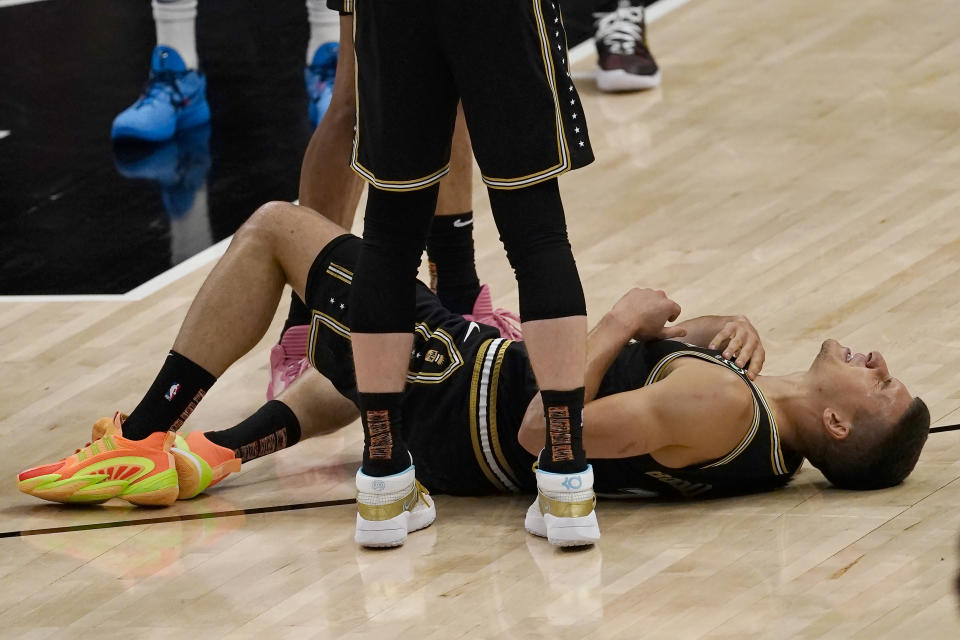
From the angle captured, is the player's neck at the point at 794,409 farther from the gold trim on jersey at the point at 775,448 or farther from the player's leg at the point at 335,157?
the player's leg at the point at 335,157

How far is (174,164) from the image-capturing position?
496 centimetres

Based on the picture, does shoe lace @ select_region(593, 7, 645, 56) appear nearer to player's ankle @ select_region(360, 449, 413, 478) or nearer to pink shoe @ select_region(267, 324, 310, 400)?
pink shoe @ select_region(267, 324, 310, 400)

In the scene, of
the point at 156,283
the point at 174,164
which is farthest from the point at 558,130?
the point at 174,164

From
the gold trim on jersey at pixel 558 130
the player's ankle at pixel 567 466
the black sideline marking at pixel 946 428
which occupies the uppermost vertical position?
the gold trim on jersey at pixel 558 130

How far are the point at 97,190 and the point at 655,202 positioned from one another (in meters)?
1.64

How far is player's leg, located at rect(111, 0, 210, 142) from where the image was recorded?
16.8 ft

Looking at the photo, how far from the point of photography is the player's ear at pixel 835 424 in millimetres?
2570

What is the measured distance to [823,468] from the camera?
265 cm

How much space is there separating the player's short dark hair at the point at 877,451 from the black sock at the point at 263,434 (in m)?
0.96

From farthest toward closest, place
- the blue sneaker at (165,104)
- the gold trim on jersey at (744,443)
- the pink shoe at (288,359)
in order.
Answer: the blue sneaker at (165,104)
the pink shoe at (288,359)
the gold trim on jersey at (744,443)

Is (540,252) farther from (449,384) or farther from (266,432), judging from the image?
(266,432)

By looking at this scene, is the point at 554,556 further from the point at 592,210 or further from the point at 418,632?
the point at 592,210

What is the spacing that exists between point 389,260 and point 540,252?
0.24m

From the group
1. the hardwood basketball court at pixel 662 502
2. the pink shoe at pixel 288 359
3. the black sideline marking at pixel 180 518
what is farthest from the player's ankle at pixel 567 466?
the pink shoe at pixel 288 359
